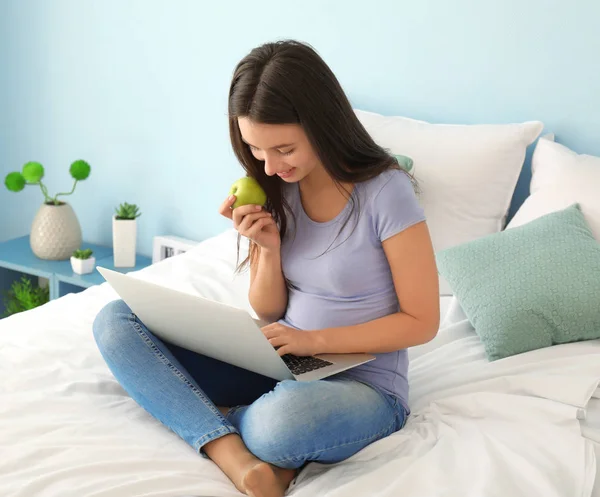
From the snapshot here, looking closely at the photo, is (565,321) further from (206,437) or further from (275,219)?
(206,437)

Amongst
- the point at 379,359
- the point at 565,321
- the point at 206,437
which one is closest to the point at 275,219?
the point at 379,359

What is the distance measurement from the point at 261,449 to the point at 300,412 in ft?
0.27

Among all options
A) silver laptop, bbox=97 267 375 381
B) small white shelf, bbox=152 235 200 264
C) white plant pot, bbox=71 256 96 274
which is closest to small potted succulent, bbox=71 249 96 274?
white plant pot, bbox=71 256 96 274

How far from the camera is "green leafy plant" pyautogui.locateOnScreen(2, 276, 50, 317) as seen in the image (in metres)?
2.74

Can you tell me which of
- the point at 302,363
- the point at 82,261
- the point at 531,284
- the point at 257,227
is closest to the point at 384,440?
the point at 302,363

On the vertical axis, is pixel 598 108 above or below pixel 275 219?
above

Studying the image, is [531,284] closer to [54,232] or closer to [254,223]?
[254,223]

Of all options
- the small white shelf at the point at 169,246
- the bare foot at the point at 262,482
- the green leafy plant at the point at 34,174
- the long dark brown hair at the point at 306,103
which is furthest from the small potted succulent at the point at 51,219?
the bare foot at the point at 262,482

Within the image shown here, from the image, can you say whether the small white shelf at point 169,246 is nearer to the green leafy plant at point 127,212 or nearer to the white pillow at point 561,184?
the green leafy plant at point 127,212

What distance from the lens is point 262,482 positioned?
1168 mm

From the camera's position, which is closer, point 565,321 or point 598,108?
point 565,321

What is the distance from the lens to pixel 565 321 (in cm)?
158

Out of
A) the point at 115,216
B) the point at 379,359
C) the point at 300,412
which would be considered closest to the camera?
the point at 300,412

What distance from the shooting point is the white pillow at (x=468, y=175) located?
205cm
